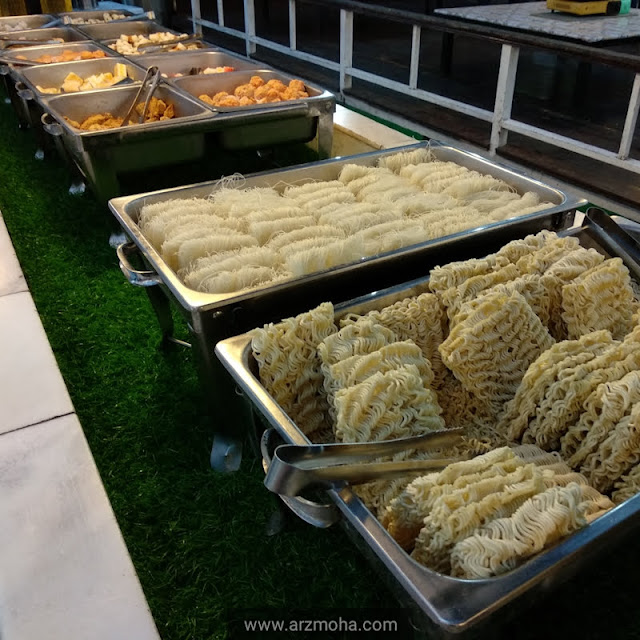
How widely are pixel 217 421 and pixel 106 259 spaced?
156 centimetres

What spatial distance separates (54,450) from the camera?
6.04 feet

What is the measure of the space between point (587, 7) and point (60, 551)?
4.75 m

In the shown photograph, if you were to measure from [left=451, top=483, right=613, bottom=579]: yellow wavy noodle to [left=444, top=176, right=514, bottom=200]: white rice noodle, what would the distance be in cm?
137

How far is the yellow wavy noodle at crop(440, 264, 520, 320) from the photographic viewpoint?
4.70 feet

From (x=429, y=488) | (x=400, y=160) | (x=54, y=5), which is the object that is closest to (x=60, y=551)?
(x=429, y=488)

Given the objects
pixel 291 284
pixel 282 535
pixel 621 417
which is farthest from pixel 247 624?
A: pixel 621 417

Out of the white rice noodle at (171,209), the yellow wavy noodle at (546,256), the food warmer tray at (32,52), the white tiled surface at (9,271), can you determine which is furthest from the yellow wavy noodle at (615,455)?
the food warmer tray at (32,52)

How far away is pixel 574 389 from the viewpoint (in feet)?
3.86

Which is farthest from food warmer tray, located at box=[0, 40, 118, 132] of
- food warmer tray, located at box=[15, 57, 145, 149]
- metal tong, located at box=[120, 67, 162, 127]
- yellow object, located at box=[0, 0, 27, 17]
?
yellow object, located at box=[0, 0, 27, 17]

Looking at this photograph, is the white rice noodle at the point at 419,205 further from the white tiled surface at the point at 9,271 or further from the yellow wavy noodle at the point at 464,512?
the white tiled surface at the point at 9,271

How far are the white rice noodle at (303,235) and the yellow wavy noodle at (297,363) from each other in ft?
1.51

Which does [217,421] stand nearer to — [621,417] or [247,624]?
[247,624]

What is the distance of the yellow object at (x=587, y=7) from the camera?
13.9 ft

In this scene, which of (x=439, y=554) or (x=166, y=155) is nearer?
(x=439, y=554)
